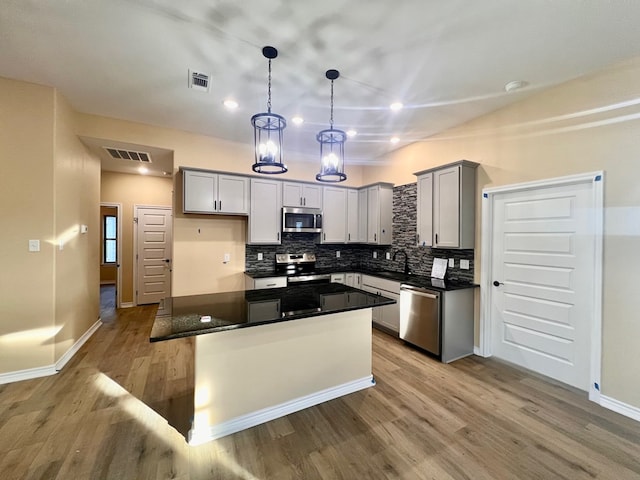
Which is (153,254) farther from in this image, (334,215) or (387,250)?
(387,250)

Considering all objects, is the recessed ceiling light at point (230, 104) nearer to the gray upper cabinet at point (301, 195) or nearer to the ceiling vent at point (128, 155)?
the gray upper cabinet at point (301, 195)

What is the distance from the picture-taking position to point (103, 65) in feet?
8.18

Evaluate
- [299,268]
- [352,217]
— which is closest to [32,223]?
[299,268]

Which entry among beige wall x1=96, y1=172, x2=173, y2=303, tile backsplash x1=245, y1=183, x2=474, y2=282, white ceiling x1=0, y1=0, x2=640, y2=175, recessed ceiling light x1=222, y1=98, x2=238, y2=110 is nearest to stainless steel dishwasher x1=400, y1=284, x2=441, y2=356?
tile backsplash x1=245, y1=183, x2=474, y2=282

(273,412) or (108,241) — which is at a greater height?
(108,241)

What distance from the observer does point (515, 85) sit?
268cm

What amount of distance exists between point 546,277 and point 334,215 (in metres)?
3.16

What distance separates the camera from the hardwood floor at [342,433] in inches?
67.7

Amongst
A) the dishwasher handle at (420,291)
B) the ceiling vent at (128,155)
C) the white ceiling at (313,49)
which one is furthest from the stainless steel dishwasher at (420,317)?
the ceiling vent at (128,155)

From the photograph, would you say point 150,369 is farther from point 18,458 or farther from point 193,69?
point 193,69

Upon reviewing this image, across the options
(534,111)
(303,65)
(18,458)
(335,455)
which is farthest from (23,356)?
(534,111)

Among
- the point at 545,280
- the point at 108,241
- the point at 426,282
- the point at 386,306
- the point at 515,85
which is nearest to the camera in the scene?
the point at 515,85

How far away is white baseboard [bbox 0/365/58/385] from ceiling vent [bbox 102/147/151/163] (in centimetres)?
298

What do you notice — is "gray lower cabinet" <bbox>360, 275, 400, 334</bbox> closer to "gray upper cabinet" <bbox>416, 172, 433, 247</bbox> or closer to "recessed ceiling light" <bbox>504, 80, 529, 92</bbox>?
"gray upper cabinet" <bbox>416, 172, 433, 247</bbox>
